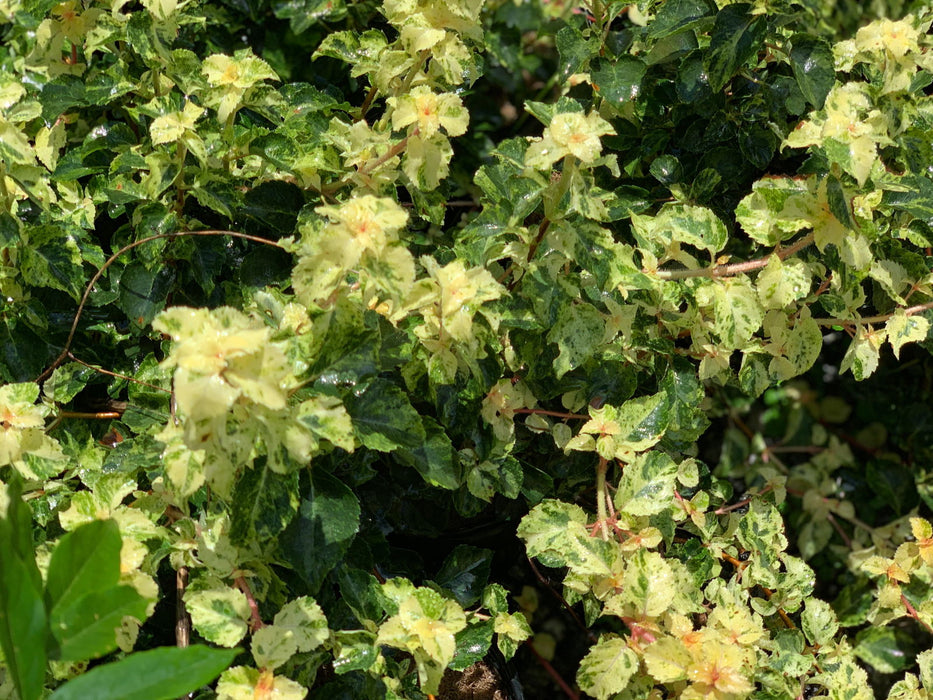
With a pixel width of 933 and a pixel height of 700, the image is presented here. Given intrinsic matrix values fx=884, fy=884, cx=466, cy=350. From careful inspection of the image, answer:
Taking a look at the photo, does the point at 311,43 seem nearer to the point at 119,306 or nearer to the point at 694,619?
the point at 119,306

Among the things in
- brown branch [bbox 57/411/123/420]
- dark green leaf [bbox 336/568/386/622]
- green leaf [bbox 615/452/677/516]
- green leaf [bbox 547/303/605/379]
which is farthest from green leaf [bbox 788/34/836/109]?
brown branch [bbox 57/411/123/420]

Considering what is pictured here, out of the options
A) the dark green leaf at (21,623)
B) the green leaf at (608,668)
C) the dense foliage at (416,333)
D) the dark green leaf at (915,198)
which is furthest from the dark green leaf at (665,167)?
the dark green leaf at (21,623)

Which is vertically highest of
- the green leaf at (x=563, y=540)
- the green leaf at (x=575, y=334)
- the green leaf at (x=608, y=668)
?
the green leaf at (x=575, y=334)

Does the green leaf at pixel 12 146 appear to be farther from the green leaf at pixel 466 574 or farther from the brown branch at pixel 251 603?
the green leaf at pixel 466 574

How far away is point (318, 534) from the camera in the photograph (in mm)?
1008

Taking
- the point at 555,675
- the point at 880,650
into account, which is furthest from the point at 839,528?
the point at 555,675

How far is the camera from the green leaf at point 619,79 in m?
1.36

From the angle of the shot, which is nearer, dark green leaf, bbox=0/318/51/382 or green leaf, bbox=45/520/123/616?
green leaf, bbox=45/520/123/616

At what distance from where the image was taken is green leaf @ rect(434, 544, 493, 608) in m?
1.30

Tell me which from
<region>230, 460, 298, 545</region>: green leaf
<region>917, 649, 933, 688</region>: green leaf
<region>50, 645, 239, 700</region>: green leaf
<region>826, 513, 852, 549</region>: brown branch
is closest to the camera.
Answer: <region>50, 645, 239, 700</region>: green leaf

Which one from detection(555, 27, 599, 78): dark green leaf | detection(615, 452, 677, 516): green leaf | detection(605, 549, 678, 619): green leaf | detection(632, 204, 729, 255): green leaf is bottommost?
detection(605, 549, 678, 619): green leaf

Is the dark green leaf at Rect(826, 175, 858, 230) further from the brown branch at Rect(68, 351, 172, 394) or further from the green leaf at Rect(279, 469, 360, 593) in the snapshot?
the brown branch at Rect(68, 351, 172, 394)

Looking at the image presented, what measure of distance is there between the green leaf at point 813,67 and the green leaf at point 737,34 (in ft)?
0.18

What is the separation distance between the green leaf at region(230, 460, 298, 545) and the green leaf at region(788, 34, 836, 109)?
35.5 inches
